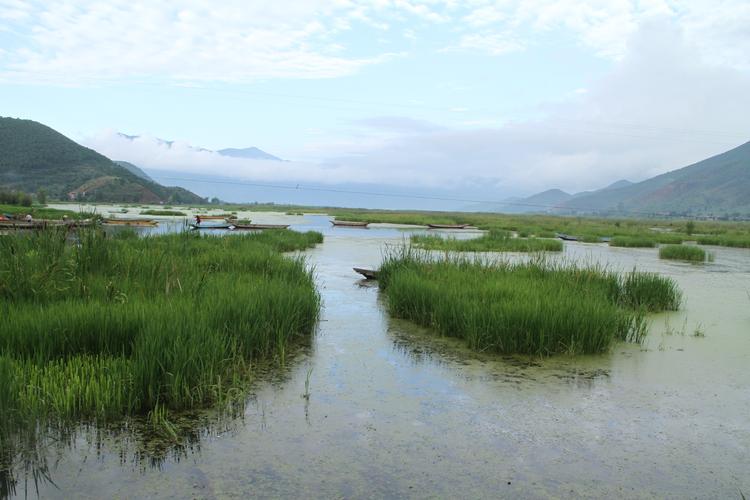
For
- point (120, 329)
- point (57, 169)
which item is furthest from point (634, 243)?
point (57, 169)

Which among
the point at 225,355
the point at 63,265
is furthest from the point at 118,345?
the point at 63,265

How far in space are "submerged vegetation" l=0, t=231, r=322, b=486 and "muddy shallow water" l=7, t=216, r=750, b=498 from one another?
1.19ft

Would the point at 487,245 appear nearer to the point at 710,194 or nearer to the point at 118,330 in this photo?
the point at 118,330

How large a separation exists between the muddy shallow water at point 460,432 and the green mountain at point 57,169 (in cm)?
7494

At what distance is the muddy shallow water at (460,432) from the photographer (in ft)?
10.7

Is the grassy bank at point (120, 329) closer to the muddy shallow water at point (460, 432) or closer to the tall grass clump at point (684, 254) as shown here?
the muddy shallow water at point (460, 432)

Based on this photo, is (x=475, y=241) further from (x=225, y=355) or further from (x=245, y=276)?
(x=225, y=355)

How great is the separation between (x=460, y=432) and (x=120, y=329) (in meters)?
3.11

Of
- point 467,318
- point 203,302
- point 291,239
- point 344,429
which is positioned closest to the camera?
point 344,429

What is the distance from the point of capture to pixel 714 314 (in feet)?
29.8

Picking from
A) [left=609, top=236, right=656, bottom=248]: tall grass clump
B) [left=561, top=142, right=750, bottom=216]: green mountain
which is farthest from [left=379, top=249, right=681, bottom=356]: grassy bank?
[left=561, top=142, right=750, bottom=216]: green mountain

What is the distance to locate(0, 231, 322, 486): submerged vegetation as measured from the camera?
12.8 ft

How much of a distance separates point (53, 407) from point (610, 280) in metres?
8.29

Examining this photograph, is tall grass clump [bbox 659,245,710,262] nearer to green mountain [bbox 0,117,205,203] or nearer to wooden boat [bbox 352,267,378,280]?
wooden boat [bbox 352,267,378,280]
